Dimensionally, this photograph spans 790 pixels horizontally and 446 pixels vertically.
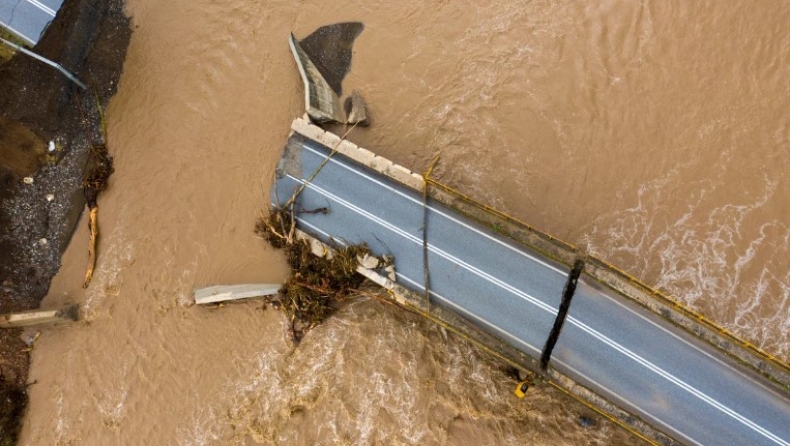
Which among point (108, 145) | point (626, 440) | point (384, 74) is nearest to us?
point (626, 440)

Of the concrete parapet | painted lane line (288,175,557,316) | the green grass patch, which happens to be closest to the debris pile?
the green grass patch

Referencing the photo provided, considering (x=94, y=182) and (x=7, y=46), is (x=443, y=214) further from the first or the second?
(x=7, y=46)

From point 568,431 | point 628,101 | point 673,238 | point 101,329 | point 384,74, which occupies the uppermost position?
point 628,101

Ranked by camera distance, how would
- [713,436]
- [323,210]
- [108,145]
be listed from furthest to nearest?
[108,145]
[323,210]
[713,436]

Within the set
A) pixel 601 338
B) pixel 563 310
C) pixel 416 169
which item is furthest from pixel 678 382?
pixel 416 169

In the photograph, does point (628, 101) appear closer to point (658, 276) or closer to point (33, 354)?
point (658, 276)

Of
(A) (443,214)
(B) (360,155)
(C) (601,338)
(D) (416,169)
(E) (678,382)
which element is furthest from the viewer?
(D) (416,169)

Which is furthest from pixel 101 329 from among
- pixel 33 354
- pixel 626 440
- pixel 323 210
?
pixel 626 440
